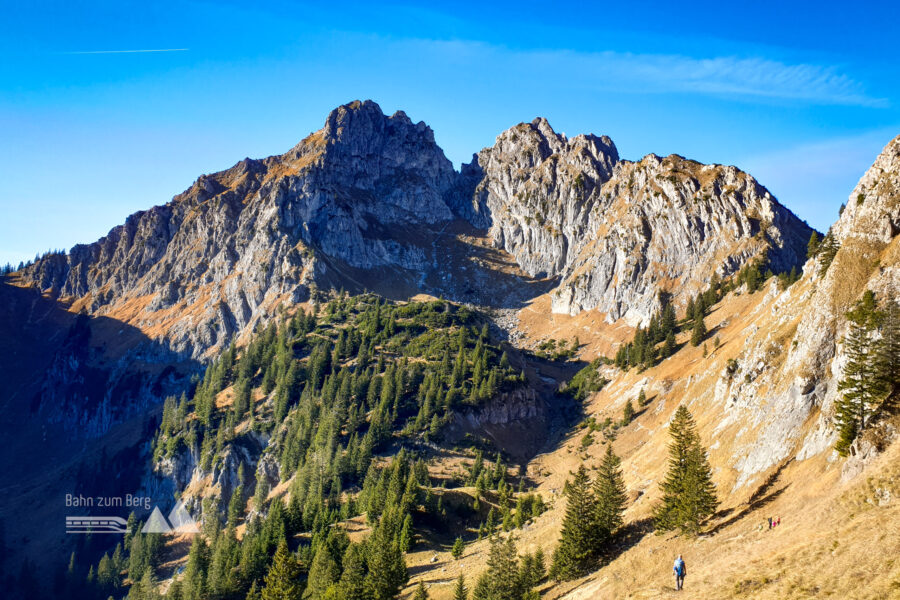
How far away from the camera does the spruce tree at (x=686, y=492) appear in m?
47.5

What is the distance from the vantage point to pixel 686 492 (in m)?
48.8

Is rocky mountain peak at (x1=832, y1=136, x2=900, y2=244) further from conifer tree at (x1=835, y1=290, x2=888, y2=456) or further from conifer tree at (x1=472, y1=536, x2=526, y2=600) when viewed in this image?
conifer tree at (x1=472, y1=536, x2=526, y2=600)

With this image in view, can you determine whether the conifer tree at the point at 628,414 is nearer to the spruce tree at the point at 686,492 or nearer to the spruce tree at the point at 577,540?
the spruce tree at the point at 686,492

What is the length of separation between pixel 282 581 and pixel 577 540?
129ft

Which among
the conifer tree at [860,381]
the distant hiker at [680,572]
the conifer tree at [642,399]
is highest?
the conifer tree at [860,381]

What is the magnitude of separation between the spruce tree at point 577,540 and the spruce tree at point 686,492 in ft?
23.0

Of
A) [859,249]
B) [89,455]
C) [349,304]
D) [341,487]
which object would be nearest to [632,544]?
[859,249]

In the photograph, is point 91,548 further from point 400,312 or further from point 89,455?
point 400,312

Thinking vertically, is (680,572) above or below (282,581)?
above

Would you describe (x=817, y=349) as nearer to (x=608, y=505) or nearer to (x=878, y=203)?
(x=878, y=203)

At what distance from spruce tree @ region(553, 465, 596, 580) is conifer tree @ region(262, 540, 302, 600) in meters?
35.1

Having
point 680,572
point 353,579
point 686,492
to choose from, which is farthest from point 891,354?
point 353,579

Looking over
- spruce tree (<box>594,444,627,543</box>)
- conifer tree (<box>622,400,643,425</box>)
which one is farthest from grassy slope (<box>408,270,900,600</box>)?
conifer tree (<box>622,400,643,425</box>)

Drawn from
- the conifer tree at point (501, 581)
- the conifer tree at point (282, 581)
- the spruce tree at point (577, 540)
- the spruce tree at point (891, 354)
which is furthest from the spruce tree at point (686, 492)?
the conifer tree at point (282, 581)
